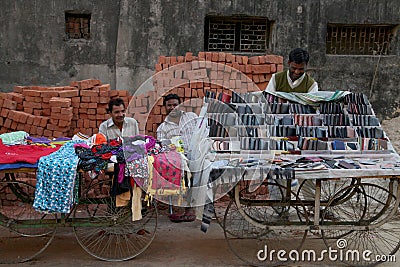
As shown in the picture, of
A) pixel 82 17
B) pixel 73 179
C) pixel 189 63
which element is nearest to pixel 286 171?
pixel 73 179

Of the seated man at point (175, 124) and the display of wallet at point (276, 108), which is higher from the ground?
the display of wallet at point (276, 108)

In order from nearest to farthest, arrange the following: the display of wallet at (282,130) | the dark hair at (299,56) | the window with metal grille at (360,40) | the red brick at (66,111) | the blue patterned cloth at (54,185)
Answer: the blue patterned cloth at (54,185) → the display of wallet at (282,130) → the dark hair at (299,56) → the red brick at (66,111) → the window with metal grille at (360,40)

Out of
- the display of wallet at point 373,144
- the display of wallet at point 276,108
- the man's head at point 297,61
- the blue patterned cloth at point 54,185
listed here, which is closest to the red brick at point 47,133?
the blue patterned cloth at point 54,185

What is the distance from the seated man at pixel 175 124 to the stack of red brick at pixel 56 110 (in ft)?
3.78

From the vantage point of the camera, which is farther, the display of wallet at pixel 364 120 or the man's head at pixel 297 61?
the man's head at pixel 297 61

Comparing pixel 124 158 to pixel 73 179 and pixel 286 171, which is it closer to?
pixel 73 179

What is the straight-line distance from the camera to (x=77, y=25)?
385 inches

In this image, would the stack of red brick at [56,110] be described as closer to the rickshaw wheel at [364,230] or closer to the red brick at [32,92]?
the red brick at [32,92]

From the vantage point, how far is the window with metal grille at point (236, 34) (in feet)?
32.3

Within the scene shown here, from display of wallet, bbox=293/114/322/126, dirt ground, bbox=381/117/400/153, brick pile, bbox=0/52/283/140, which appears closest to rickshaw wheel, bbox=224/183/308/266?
display of wallet, bbox=293/114/322/126

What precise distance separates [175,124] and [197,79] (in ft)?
3.23

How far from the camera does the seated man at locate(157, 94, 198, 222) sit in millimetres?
5500

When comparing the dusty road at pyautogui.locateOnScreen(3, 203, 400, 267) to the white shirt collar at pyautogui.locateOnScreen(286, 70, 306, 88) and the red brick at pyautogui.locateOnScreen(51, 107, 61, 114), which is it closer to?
the red brick at pyautogui.locateOnScreen(51, 107, 61, 114)

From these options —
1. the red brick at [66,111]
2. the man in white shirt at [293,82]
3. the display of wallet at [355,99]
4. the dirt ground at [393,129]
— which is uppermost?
the man in white shirt at [293,82]
